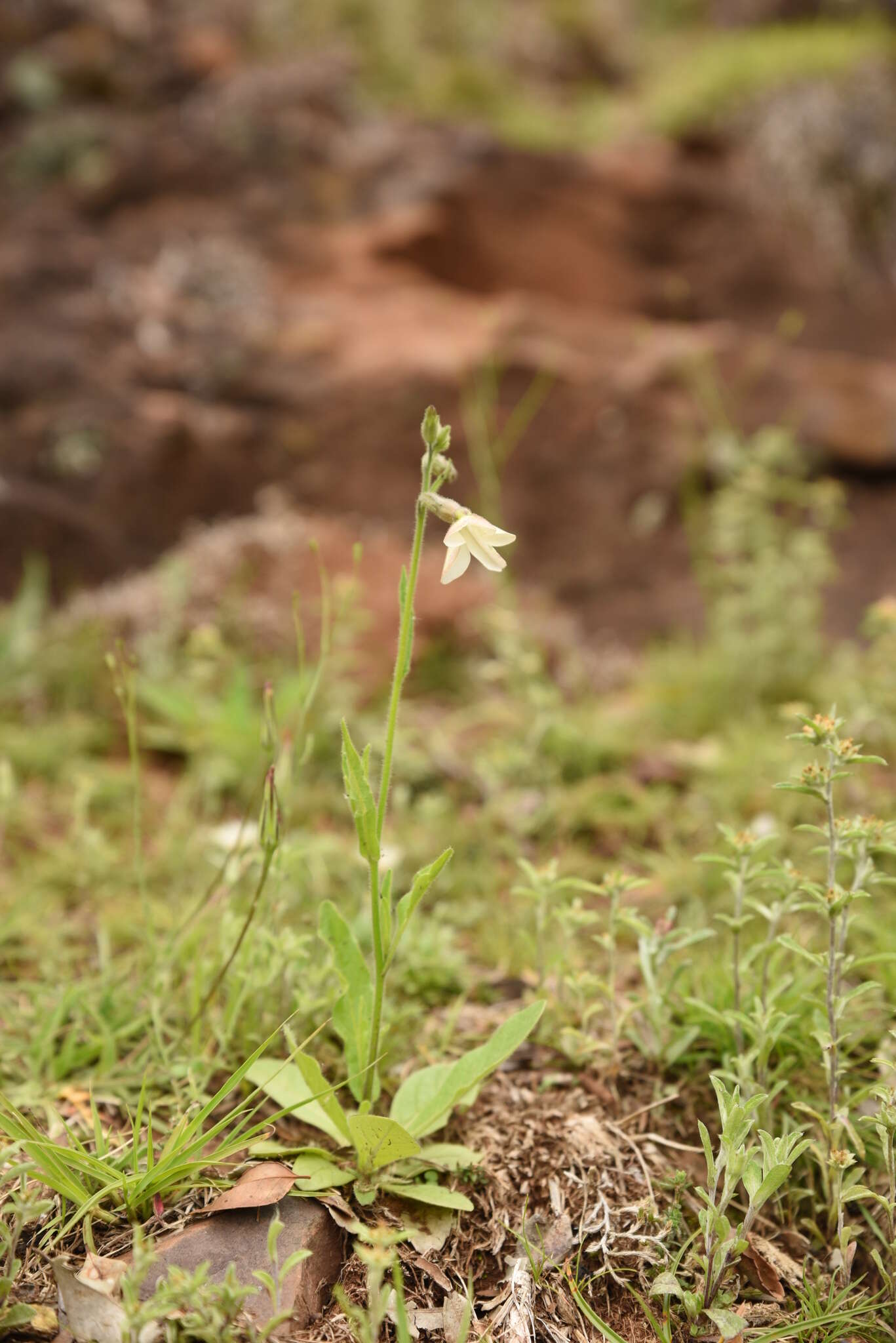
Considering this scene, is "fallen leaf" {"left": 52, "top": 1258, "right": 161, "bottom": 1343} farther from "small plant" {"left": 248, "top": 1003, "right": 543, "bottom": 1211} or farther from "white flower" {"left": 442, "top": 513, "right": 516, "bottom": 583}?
"white flower" {"left": 442, "top": 513, "right": 516, "bottom": 583}

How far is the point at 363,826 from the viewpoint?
4.08 ft

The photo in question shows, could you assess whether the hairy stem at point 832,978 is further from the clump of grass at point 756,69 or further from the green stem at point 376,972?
the clump of grass at point 756,69

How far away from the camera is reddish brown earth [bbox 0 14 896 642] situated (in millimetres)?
4121

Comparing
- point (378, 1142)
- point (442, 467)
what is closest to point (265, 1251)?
point (378, 1142)

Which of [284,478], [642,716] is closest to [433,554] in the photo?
Result: [284,478]

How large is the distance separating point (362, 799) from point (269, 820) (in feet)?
1.04

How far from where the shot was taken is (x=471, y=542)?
123 centimetres

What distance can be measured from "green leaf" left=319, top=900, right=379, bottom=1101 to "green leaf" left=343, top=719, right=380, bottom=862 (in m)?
0.22

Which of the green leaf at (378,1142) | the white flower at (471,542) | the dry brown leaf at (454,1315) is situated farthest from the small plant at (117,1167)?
the white flower at (471,542)

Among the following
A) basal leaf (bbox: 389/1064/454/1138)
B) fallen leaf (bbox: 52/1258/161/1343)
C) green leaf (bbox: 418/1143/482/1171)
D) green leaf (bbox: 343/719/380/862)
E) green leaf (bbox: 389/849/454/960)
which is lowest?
basal leaf (bbox: 389/1064/454/1138)

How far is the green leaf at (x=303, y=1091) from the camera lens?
130 centimetres

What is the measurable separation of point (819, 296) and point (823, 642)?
2858 millimetres

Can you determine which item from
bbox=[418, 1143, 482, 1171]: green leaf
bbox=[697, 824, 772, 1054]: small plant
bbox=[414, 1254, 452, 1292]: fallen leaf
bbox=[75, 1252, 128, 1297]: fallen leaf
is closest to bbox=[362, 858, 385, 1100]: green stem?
bbox=[418, 1143, 482, 1171]: green leaf

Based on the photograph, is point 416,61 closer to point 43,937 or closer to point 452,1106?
point 43,937
